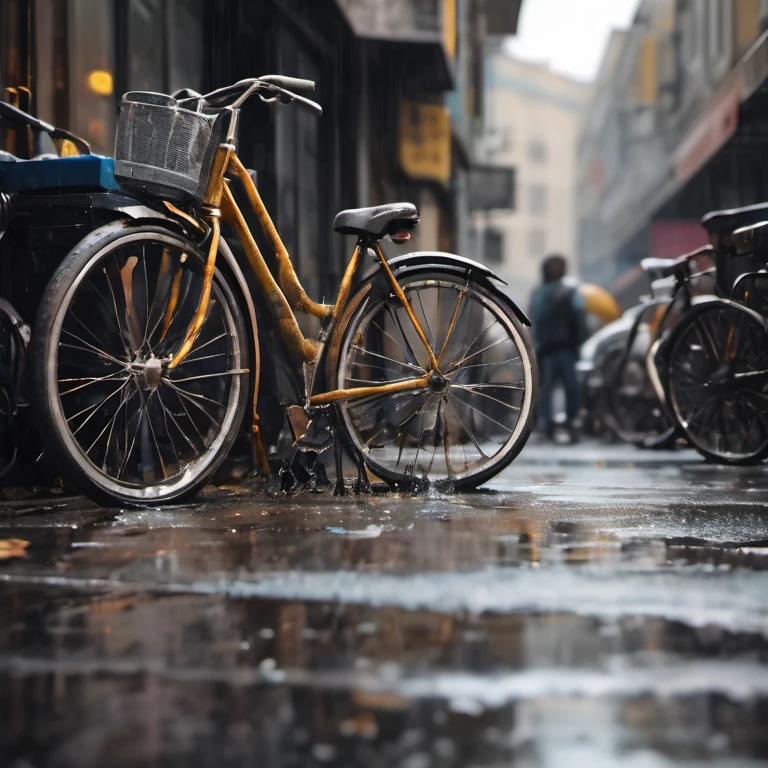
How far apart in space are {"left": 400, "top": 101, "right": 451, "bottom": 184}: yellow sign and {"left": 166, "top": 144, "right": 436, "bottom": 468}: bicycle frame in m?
10.3

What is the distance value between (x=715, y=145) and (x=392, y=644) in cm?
1609

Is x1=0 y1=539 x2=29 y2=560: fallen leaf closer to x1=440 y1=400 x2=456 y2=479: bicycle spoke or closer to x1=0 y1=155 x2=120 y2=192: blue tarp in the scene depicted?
x1=0 y1=155 x2=120 y2=192: blue tarp

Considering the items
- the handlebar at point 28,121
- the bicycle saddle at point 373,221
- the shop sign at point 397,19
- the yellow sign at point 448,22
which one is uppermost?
the yellow sign at point 448,22

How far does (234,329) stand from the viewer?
15.0 feet

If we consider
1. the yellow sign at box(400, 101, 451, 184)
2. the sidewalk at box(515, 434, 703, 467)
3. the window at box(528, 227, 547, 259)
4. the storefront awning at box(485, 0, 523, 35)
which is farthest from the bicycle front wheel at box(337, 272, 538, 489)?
the window at box(528, 227, 547, 259)

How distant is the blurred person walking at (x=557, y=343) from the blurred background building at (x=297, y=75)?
2148mm

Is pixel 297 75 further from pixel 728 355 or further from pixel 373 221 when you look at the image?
pixel 373 221

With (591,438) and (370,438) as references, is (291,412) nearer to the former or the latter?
(370,438)

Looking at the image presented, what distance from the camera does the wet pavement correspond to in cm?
160

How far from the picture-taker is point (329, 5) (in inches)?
415

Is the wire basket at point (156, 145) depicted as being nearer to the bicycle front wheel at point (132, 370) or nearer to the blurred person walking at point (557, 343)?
the bicycle front wheel at point (132, 370)

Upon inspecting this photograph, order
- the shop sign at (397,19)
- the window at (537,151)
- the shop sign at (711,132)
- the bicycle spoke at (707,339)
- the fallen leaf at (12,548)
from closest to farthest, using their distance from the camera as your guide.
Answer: the fallen leaf at (12,548) < the bicycle spoke at (707,339) < the shop sign at (397,19) < the shop sign at (711,132) < the window at (537,151)

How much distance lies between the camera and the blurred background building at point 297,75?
6027mm

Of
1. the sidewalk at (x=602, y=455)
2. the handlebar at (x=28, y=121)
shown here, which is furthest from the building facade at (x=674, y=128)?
the handlebar at (x=28, y=121)
